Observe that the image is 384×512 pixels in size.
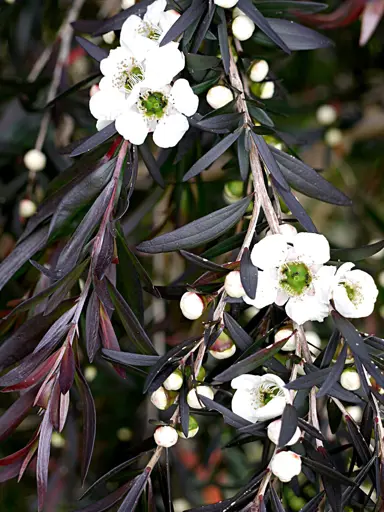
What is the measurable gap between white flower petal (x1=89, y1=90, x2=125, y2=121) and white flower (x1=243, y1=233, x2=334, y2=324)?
0.19 metres

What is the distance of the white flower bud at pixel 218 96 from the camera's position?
61 centimetres

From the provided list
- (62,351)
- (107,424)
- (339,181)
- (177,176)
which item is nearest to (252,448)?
(107,424)

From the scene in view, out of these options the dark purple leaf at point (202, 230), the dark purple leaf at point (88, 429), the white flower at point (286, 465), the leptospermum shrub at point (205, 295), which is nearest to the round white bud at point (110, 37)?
the leptospermum shrub at point (205, 295)

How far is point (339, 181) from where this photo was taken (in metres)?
1.40

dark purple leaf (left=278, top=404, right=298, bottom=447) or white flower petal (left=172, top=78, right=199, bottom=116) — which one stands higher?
white flower petal (left=172, top=78, right=199, bottom=116)

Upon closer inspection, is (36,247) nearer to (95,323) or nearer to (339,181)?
(95,323)

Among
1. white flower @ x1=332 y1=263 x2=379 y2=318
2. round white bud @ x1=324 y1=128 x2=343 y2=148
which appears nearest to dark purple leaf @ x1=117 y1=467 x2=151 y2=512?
white flower @ x1=332 y1=263 x2=379 y2=318

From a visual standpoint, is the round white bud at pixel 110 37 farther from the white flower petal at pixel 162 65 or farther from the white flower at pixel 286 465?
the white flower at pixel 286 465

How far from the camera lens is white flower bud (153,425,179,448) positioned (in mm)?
543

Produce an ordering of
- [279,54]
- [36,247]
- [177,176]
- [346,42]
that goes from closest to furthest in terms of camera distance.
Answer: [36,247], [177,176], [279,54], [346,42]

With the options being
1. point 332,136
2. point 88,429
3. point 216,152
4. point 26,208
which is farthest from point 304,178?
point 332,136

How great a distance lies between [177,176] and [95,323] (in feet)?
0.89

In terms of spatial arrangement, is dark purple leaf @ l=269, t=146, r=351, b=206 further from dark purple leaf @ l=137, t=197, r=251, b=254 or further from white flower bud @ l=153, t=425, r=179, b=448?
white flower bud @ l=153, t=425, r=179, b=448

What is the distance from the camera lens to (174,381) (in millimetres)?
556
